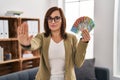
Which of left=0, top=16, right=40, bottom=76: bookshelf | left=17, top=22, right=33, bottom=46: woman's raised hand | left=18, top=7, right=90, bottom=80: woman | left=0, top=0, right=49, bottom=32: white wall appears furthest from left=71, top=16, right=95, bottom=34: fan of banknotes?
left=0, top=0, right=49, bottom=32: white wall

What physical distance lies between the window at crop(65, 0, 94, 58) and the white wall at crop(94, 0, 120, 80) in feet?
0.66

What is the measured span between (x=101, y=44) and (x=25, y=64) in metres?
1.32

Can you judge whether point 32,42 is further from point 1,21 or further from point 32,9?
point 32,9

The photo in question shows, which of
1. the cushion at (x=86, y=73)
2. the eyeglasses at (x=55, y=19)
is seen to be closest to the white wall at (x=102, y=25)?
the cushion at (x=86, y=73)

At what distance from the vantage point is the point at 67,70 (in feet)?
4.35

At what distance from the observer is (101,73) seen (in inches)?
107

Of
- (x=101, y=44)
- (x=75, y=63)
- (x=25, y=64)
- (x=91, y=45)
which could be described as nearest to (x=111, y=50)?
(x=101, y=44)

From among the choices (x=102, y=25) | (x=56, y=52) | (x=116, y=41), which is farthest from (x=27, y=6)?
(x=56, y=52)

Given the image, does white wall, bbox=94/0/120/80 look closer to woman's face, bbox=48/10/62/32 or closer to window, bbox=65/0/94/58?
window, bbox=65/0/94/58

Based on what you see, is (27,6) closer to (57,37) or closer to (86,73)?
(86,73)

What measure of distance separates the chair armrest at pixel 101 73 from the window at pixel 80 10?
0.39 metres

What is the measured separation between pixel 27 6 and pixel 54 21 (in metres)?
1.80

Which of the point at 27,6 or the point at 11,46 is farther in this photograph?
the point at 27,6

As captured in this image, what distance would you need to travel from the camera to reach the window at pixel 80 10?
10.4ft
